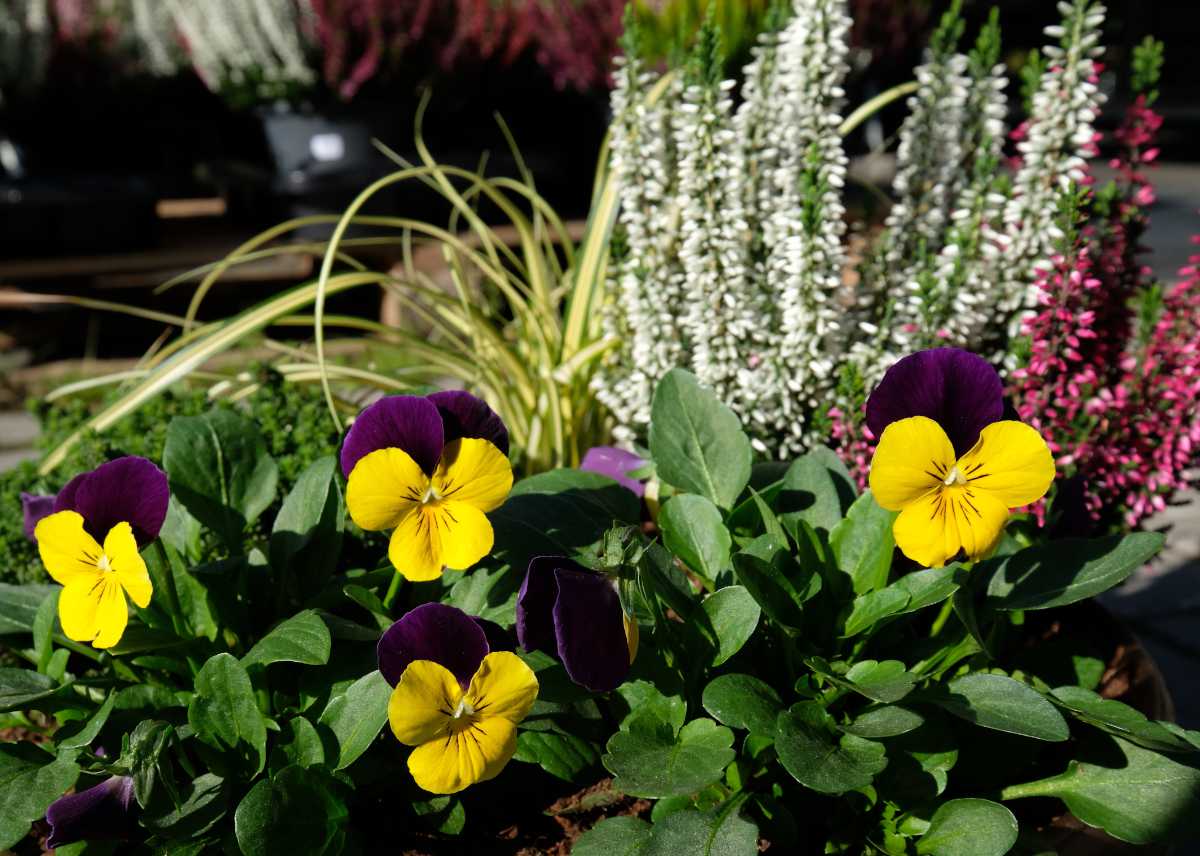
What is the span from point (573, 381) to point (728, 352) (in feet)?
1.53

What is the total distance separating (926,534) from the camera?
0.92 metres

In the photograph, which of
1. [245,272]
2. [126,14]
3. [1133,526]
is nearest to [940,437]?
[1133,526]

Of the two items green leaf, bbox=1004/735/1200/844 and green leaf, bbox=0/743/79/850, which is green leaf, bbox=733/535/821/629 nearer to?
green leaf, bbox=1004/735/1200/844

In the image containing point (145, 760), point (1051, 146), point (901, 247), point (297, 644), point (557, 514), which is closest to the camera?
point (145, 760)

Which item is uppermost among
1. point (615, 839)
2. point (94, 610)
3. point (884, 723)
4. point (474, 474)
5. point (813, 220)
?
point (813, 220)

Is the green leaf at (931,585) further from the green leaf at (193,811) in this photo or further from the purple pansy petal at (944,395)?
the green leaf at (193,811)

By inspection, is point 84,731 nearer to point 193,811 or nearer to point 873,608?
point 193,811

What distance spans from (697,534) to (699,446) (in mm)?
136

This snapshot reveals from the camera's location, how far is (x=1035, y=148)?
1.48 m

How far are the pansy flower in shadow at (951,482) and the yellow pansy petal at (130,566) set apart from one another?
0.63 m

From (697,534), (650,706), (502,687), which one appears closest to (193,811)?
(502,687)

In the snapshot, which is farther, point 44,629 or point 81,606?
point 44,629

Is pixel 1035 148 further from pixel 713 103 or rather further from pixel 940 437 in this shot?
pixel 940 437

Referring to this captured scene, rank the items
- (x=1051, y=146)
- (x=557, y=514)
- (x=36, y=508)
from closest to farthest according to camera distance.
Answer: (x=557, y=514)
(x=36, y=508)
(x=1051, y=146)
